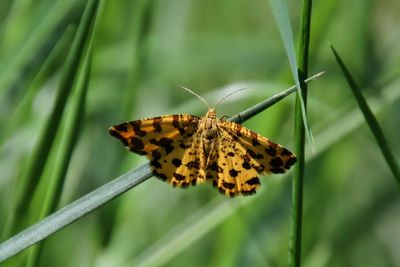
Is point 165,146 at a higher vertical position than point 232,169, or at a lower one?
higher

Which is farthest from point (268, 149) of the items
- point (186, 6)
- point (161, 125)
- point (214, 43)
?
point (186, 6)

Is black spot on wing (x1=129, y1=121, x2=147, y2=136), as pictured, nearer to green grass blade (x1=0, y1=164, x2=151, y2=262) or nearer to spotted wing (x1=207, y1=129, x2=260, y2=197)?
spotted wing (x1=207, y1=129, x2=260, y2=197)

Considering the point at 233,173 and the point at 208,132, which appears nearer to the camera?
the point at 233,173

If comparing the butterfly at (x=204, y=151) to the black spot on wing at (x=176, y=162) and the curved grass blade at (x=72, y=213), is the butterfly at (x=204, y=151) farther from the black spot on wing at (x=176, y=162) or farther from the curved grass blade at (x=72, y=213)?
the curved grass blade at (x=72, y=213)

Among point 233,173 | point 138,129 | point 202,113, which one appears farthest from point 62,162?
point 202,113

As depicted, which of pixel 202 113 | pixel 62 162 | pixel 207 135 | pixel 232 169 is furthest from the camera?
pixel 202 113

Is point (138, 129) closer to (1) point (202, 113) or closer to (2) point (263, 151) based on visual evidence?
(2) point (263, 151)

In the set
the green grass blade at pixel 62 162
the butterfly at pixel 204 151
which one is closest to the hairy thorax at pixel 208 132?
the butterfly at pixel 204 151
